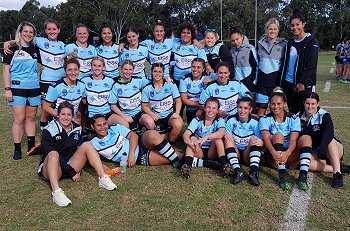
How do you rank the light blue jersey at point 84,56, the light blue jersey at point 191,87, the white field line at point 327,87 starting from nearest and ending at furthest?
the light blue jersey at point 191,87 → the light blue jersey at point 84,56 → the white field line at point 327,87

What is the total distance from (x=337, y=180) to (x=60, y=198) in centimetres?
311

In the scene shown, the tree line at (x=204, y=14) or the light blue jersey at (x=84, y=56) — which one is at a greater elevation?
the tree line at (x=204, y=14)

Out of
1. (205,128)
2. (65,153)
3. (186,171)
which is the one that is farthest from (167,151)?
(65,153)

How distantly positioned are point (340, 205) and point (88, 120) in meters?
3.61

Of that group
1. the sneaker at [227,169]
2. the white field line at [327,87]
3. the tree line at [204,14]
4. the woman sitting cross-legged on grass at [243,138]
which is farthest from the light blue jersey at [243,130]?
the tree line at [204,14]

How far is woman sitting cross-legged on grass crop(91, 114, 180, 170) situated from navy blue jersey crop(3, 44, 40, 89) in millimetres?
1247

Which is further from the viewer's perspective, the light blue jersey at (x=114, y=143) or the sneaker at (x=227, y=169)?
the light blue jersey at (x=114, y=143)

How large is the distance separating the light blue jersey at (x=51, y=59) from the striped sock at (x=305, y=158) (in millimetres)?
3801

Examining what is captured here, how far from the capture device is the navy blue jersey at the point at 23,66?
15.8ft

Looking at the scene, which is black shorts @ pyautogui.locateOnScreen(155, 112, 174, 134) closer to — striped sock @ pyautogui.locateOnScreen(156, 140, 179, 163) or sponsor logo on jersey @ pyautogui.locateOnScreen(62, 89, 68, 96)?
striped sock @ pyautogui.locateOnScreen(156, 140, 179, 163)

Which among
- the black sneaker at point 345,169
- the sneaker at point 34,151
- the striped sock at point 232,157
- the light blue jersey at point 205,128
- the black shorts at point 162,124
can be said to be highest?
the light blue jersey at point 205,128

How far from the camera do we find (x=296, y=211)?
3354mm

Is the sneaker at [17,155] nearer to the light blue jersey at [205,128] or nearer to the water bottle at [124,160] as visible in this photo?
the water bottle at [124,160]

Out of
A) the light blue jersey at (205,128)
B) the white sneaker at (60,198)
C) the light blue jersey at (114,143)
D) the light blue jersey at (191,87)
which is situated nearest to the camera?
the white sneaker at (60,198)
